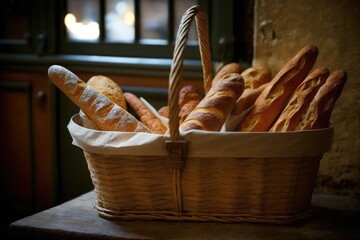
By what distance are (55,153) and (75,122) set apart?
3.60 ft

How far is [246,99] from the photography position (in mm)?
1638

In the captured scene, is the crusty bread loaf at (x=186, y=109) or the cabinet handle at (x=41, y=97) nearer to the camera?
the crusty bread loaf at (x=186, y=109)

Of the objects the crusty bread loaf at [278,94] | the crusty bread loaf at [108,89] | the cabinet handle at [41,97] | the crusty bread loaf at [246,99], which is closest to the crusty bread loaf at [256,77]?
the crusty bread loaf at [246,99]

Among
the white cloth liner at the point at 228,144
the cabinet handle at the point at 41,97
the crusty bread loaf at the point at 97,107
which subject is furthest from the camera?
the cabinet handle at the point at 41,97

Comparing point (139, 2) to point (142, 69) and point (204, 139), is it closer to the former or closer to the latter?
point (142, 69)

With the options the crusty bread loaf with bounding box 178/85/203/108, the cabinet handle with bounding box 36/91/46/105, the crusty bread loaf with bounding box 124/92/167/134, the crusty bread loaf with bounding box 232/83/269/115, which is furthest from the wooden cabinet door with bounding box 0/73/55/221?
the crusty bread loaf with bounding box 232/83/269/115

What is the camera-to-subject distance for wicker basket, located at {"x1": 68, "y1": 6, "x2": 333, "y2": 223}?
4.61 feet

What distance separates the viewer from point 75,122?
1637 millimetres

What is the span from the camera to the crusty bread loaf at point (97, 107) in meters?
1.53

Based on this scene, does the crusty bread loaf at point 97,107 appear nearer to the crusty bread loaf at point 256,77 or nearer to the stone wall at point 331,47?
the crusty bread loaf at point 256,77

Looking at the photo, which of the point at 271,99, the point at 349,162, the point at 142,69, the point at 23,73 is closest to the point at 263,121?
the point at 271,99

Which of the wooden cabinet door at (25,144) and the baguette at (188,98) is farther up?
the baguette at (188,98)

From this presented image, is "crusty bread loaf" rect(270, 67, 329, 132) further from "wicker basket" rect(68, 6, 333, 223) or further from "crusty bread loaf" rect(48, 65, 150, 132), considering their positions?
"crusty bread loaf" rect(48, 65, 150, 132)

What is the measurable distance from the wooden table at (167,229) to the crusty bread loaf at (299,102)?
10.6 inches
